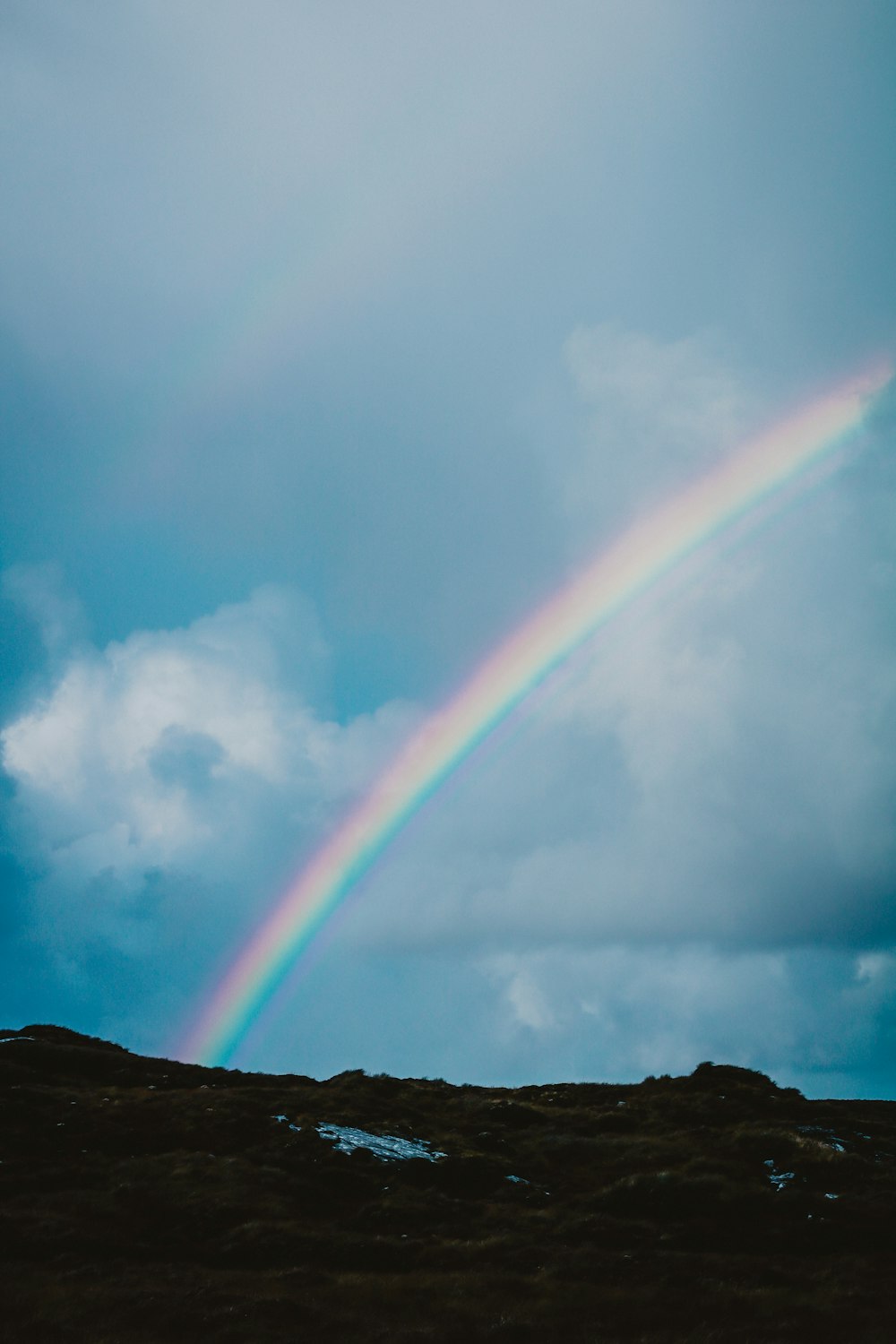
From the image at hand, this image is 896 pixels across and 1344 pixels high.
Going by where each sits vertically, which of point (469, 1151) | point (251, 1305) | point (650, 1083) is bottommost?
point (251, 1305)

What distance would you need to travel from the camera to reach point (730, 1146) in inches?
2229

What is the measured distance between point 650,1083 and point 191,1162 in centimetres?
5029

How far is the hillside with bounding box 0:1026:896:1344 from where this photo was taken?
33344 mm

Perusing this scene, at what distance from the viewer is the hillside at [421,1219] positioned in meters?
33.3

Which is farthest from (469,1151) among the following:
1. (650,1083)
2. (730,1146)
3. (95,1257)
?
(650,1083)

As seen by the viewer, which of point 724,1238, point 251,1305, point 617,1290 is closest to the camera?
point 251,1305

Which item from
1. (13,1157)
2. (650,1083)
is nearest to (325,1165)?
(13,1157)

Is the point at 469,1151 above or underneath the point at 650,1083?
underneath

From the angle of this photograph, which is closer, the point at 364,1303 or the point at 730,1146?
the point at 364,1303

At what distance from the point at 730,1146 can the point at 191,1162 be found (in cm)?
3214

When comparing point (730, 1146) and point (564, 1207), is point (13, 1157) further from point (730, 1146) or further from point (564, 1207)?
point (730, 1146)

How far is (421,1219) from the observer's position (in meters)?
45.5

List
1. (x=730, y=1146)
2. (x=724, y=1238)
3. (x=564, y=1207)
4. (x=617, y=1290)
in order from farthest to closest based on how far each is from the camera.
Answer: (x=730, y=1146) → (x=564, y=1207) → (x=724, y=1238) → (x=617, y=1290)

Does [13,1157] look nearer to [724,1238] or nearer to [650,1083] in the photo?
[724,1238]
